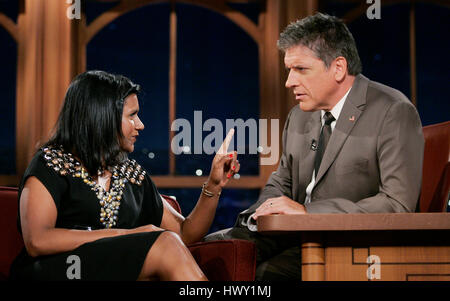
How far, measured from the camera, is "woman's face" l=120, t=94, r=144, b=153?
2318mm

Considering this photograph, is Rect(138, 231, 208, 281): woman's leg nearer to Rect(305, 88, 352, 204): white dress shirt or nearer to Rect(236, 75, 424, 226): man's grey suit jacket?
Rect(236, 75, 424, 226): man's grey suit jacket

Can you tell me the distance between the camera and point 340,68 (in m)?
2.36

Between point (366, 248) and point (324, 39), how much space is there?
95cm

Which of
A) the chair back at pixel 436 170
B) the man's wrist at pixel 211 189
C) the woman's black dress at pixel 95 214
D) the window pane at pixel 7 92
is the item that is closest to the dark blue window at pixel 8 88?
the window pane at pixel 7 92

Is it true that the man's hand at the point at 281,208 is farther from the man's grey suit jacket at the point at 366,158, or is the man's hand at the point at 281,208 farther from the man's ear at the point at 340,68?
the man's ear at the point at 340,68

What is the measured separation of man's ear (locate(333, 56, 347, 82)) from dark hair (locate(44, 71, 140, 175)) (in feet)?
2.61

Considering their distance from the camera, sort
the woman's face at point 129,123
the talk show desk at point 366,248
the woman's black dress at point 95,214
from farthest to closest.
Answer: the woman's face at point 129,123, the woman's black dress at point 95,214, the talk show desk at point 366,248

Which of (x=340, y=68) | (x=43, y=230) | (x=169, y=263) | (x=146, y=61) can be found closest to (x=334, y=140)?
(x=340, y=68)

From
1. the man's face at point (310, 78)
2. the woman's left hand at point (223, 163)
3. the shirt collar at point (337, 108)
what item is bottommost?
the woman's left hand at point (223, 163)

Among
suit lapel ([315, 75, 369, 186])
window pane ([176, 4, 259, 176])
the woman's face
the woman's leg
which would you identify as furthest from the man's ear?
window pane ([176, 4, 259, 176])

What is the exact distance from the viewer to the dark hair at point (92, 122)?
223 centimetres

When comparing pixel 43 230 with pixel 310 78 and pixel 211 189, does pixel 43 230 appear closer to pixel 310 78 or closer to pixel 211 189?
pixel 211 189

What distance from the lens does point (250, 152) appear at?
11.6 feet

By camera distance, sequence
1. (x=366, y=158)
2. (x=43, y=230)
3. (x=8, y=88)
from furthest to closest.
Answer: (x=8, y=88), (x=366, y=158), (x=43, y=230)
